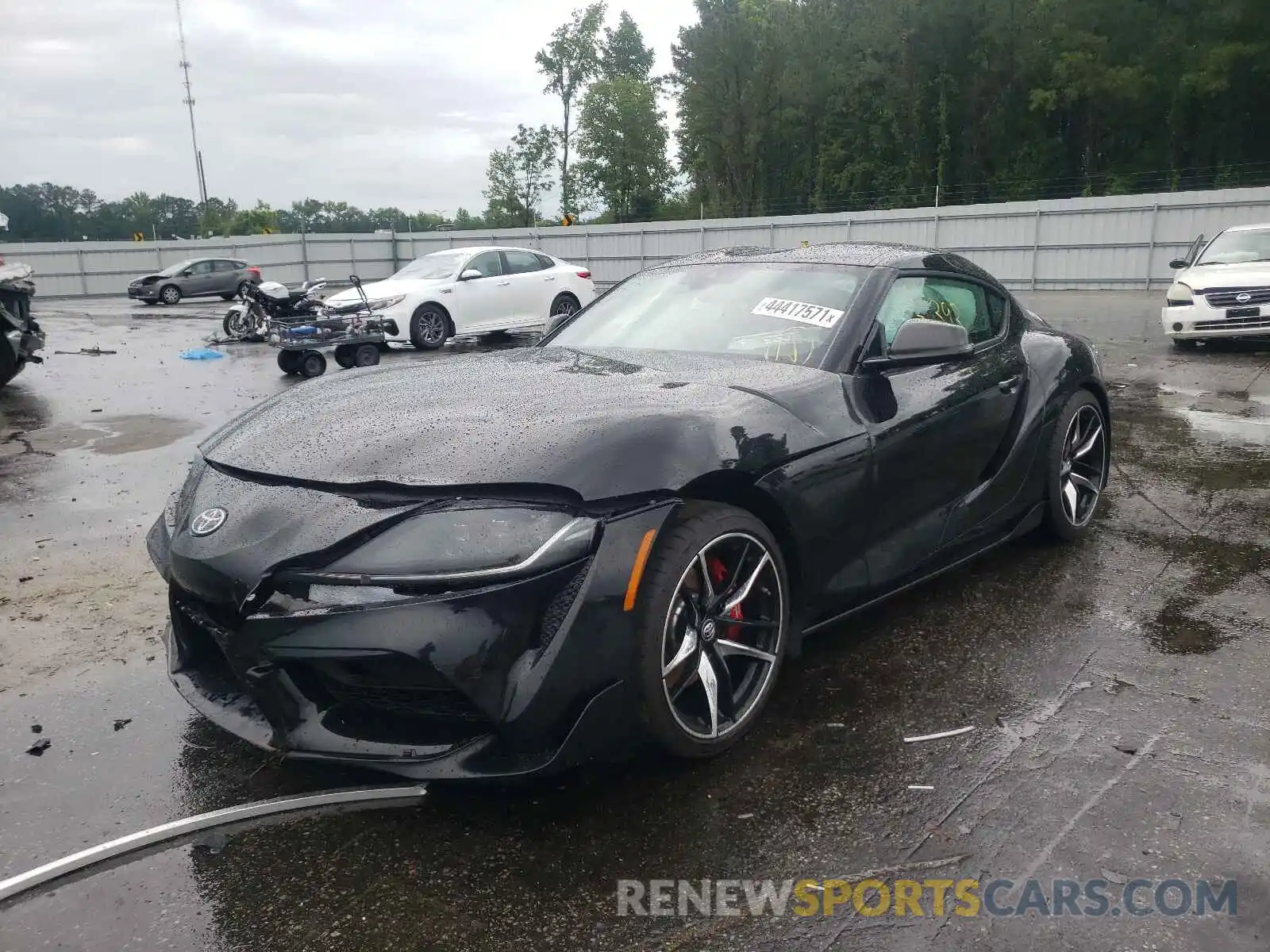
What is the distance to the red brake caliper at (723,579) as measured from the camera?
110 inches

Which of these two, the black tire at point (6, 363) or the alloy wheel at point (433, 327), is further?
the alloy wheel at point (433, 327)

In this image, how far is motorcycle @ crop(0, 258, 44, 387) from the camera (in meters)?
9.02

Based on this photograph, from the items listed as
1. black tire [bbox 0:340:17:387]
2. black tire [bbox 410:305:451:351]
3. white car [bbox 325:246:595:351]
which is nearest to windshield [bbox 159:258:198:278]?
white car [bbox 325:246:595:351]

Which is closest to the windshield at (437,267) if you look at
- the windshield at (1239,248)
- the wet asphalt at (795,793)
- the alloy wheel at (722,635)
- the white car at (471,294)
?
the white car at (471,294)

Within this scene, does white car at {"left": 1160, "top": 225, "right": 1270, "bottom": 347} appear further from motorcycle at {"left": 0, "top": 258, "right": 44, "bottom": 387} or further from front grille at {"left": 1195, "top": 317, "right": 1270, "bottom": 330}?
motorcycle at {"left": 0, "top": 258, "right": 44, "bottom": 387}

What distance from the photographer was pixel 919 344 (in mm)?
3484

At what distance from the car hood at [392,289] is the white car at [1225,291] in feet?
32.4

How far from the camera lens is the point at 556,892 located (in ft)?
7.40

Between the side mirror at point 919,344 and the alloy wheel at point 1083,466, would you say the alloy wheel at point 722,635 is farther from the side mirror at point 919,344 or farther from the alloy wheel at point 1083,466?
the alloy wheel at point 1083,466

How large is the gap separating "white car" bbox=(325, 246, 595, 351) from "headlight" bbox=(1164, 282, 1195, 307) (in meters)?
7.49

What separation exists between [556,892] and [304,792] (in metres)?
0.83

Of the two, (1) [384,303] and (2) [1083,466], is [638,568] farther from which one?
(1) [384,303]

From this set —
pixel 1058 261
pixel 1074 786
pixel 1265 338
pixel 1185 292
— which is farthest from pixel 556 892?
pixel 1058 261

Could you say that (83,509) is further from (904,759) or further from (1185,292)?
(1185,292)
